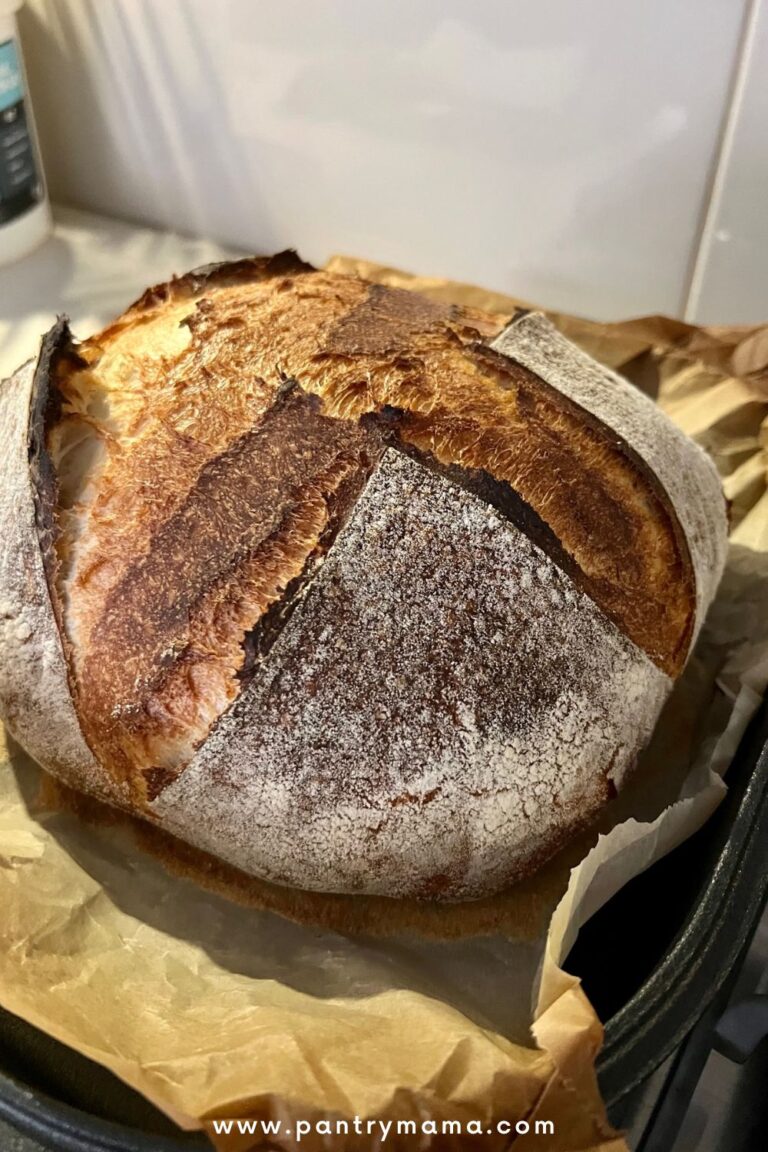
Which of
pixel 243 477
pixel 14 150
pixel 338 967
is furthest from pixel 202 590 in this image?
pixel 14 150

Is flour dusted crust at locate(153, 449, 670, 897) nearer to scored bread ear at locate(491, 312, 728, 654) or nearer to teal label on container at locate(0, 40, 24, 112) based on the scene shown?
scored bread ear at locate(491, 312, 728, 654)

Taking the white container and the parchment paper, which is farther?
the white container

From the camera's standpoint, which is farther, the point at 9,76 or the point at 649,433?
the point at 9,76

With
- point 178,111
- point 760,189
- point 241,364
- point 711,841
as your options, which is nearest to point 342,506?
point 241,364

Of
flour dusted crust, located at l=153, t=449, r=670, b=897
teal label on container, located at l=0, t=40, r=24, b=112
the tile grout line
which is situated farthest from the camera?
teal label on container, located at l=0, t=40, r=24, b=112

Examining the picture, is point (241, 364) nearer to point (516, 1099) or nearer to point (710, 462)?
point (710, 462)

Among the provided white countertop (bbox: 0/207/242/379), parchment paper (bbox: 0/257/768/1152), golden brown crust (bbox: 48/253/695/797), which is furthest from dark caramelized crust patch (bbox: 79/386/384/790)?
white countertop (bbox: 0/207/242/379)

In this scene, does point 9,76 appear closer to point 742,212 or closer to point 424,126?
point 424,126
